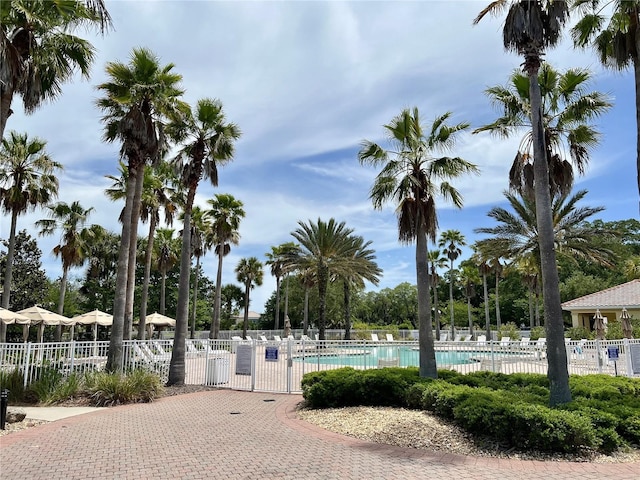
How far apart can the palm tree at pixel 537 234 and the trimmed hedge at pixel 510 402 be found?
11.3 m

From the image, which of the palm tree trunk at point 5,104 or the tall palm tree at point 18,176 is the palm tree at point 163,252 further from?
the palm tree trunk at point 5,104

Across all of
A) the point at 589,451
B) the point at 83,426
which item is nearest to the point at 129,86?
the point at 83,426

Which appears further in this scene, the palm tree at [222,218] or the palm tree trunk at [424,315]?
the palm tree at [222,218]

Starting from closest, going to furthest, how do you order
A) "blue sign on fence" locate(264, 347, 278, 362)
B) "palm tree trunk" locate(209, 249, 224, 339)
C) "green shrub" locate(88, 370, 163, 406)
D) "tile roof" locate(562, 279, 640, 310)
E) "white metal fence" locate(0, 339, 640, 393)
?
"green shrub" locate(88, 370, 163, 406)
"white metal fence" locate(0, 339, 640, 393)
"blue sign on fence" locate(264, 347, 278, 362)
"tile roof" locate(562, 279, 640, 310)
"palm tree trunk" locate(209, 249, 224, 339)

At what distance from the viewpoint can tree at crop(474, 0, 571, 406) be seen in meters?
8.77

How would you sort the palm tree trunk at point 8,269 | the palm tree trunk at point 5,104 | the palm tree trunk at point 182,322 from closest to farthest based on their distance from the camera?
the palm tree trunk at point 5,104 < the palm tree trunk at point 182,322 < the palm tree trunk at point 8,269

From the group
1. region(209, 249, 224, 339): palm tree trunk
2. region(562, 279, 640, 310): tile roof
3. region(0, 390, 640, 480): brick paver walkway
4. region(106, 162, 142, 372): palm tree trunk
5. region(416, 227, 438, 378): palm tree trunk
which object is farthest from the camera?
region(209, 249, 224, 339): palm tree trunk

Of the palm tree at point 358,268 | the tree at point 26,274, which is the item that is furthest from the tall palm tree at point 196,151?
the tree at point 26,274

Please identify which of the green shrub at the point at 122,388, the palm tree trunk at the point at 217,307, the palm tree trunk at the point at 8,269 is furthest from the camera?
the palm tree trunk at the point at 217,307

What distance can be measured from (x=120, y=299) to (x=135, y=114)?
5848mm

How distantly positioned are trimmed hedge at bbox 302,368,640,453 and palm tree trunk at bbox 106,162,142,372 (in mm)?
6092

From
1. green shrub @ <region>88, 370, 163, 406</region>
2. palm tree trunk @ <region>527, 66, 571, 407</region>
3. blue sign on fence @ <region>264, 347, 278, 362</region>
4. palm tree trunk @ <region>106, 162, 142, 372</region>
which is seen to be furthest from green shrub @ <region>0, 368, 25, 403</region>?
palm tree trunk @ <region>527, 66, 571, 407</region>

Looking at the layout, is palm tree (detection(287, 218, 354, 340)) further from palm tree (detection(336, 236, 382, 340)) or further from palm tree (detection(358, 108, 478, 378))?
palm tree (detection(358, 108, 478, 378))

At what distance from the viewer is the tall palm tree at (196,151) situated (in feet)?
51.5
